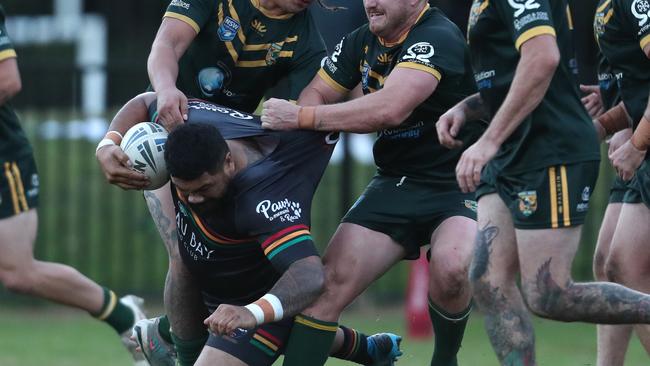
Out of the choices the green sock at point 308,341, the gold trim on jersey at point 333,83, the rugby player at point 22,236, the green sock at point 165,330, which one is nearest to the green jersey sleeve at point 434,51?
the gold trim on jersey at point 333,83

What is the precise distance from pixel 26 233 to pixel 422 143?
8.53ft

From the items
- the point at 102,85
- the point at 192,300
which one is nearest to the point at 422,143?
the point at 192,300

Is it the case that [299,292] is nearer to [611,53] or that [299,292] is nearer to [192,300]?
[192,300]

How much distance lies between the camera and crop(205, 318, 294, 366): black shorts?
5.83 metres

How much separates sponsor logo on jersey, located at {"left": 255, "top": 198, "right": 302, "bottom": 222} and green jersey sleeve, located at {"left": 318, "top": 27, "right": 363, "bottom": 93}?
954mm

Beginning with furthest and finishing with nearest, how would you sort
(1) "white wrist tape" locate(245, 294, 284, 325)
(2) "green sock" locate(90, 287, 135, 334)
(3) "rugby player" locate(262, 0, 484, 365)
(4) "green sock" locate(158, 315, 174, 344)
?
(2) "green sock" locate(90, 287, 135, 334) < (4) "green sock" locate(158, 315, 174, 344) < (3) "rugby player" locate(262, 0, 484, 365) < (1) "white wrist tape" locate(245, 294, 284, 325)

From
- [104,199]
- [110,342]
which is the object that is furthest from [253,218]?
[104,199]

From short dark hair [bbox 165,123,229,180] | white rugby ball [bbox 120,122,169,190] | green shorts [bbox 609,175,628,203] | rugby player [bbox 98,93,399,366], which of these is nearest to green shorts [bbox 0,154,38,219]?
rugby player [bbox 98,93,399,366]

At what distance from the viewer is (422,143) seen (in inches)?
250

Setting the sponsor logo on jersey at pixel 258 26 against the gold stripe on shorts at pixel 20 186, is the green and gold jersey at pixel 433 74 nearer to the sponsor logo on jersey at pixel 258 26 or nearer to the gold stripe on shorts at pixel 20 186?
the sponsor logo on jersey at pixel 258 26

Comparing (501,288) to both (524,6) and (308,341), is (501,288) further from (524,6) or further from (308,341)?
(524,6)

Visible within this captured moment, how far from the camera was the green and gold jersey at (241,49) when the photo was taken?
263 inches

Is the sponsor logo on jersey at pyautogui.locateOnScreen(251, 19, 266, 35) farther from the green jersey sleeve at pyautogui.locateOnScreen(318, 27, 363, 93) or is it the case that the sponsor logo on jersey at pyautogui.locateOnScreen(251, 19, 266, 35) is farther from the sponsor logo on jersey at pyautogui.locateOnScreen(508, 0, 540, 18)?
the sponsor logo on jersey at pyautogui.locateOnScreen(508, 0, 540, 18)

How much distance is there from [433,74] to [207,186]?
1226 millimetres
